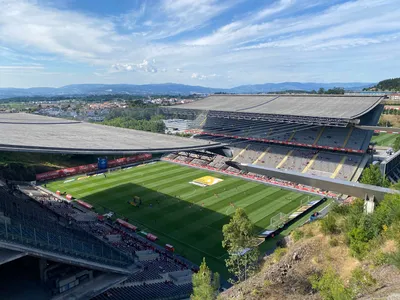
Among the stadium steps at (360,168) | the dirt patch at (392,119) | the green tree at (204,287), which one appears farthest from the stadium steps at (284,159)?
the dirt patch at (392,119)

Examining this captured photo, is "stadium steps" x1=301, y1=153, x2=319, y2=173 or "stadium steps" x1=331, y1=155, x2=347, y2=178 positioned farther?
"stadium steps" x1=301, y1=153, x2=319, y2=173

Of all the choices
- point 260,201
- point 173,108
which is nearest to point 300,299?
point 260,201

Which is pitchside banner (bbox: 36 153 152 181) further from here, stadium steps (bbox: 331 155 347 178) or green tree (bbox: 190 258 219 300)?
green tree (bbox: 190 258 219 300)

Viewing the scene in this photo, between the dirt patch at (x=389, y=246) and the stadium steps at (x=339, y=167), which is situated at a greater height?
the dirt patch at (x=389, y=246)

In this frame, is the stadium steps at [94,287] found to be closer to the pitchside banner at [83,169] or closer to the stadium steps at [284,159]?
the pitchside banner at [83,169]

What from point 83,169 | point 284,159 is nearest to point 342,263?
point 284,159

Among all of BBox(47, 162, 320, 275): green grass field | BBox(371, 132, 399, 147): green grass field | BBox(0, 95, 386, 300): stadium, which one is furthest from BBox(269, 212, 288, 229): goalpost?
BBox(371, 132, 399, 147): green grass field

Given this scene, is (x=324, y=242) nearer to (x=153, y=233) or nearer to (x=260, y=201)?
(x=153, y=233)
